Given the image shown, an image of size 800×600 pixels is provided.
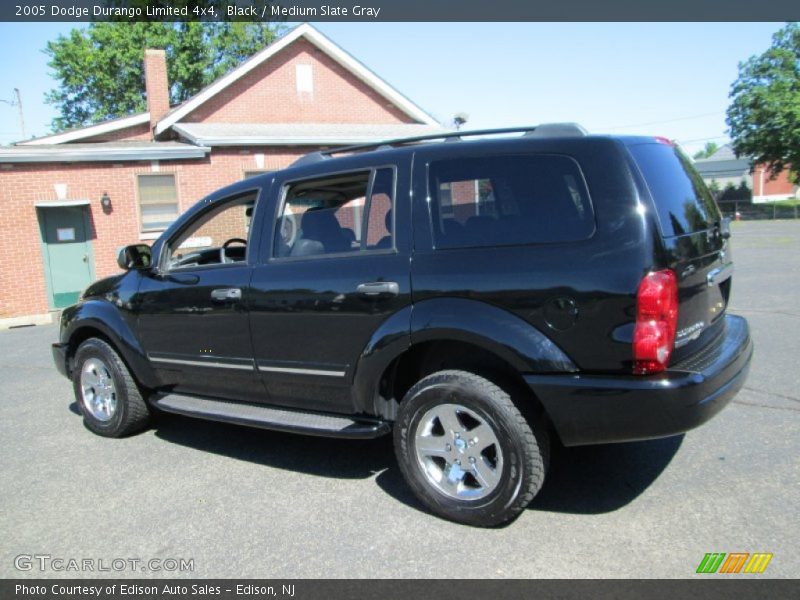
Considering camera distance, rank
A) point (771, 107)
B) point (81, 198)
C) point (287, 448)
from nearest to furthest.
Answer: point (287, 448), point (81, 198), point (771, 107)

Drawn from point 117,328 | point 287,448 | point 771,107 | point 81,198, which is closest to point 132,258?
point 117,328

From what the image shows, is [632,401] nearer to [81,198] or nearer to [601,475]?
[601,475]

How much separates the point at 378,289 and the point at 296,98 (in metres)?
17.0

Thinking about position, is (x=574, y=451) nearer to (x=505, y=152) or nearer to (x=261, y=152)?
(x=505, y=152)

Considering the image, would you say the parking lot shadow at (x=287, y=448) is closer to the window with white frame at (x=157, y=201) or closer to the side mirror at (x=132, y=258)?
the side mirror at (x=132, y=258)

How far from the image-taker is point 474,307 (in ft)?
11.0

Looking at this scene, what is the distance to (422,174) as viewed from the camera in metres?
3.71

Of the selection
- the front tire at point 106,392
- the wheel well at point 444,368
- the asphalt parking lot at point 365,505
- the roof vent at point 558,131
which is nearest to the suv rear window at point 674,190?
the roof vent at point 558,131

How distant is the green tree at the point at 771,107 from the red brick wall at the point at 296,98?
29884 mm

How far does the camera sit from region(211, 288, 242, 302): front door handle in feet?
14.0

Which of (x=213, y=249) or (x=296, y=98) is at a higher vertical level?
(x=296, y=98)

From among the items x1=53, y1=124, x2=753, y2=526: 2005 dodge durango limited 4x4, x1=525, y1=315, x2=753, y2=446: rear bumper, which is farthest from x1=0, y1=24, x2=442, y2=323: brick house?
x1=525, y1=315, x2=753, y2=446: rear bumper

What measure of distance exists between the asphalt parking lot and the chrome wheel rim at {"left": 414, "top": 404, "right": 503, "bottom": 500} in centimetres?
23
